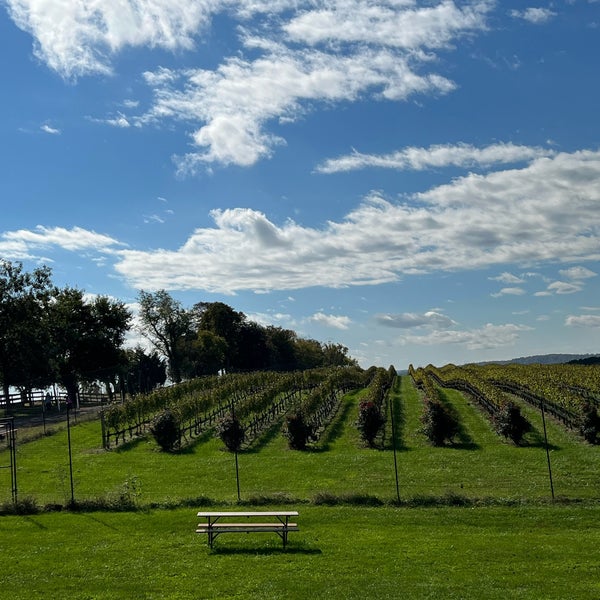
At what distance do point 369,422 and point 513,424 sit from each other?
23.0 ft

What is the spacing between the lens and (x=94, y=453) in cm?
3241

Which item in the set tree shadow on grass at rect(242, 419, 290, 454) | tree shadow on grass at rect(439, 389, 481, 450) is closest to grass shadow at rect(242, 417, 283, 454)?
tree shadow on grass at rect(242, 419, 290, 454)

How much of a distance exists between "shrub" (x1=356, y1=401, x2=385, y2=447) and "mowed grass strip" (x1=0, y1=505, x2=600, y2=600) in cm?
1457

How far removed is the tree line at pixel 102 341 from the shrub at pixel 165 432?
2217cm

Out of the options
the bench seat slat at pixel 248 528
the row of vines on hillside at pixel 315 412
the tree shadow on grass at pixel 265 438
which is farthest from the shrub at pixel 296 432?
the bench seat slat at pixel 248 528

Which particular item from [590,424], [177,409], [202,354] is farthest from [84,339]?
[590,424]

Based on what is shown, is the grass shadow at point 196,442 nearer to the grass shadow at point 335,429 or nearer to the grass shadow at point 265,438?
the grass shadow at point 265,438

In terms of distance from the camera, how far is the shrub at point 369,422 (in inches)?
1287

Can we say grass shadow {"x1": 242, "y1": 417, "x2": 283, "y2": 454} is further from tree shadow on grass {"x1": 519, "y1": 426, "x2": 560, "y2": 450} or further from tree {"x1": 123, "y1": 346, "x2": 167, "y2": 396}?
tree {"x1": 123, "y1": 346, "x2": 167, "y2": 396}

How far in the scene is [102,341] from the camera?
6888cm

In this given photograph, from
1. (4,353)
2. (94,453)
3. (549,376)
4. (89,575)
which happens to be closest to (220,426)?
(94,453)

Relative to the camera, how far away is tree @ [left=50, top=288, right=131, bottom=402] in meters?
65.9

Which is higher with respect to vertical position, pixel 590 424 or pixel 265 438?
pixel 590 424

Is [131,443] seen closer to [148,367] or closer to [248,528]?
[248,528]
